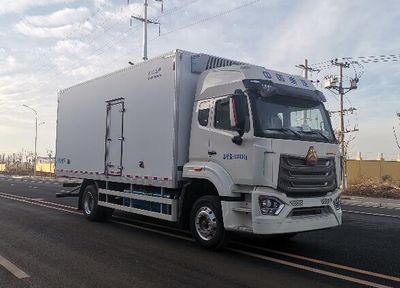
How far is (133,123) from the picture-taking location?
11070 mm

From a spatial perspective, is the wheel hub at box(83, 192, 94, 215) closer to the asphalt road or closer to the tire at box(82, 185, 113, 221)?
the tire at box(82, 185, 113, 221)

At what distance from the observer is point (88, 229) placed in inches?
443

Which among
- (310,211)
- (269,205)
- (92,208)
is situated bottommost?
(92,208)

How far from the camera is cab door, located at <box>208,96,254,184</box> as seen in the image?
823 cm

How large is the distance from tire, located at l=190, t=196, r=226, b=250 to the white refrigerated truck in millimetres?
18

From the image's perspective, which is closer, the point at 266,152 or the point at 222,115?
the point at 266,152

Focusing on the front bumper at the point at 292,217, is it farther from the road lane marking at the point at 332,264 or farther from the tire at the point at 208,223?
the tire at the point at 208,223

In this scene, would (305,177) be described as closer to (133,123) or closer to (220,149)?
(220,149)

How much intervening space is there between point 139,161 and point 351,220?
674 cm

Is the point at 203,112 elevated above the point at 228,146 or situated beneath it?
elevated above

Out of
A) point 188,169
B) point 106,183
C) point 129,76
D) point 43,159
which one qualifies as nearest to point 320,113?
point 188,169

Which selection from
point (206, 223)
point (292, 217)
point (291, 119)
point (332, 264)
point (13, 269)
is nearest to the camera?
point (13, 269)

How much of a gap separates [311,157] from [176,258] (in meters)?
2.84

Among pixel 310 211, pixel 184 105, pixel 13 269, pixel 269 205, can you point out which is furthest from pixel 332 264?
pixel 13 269
